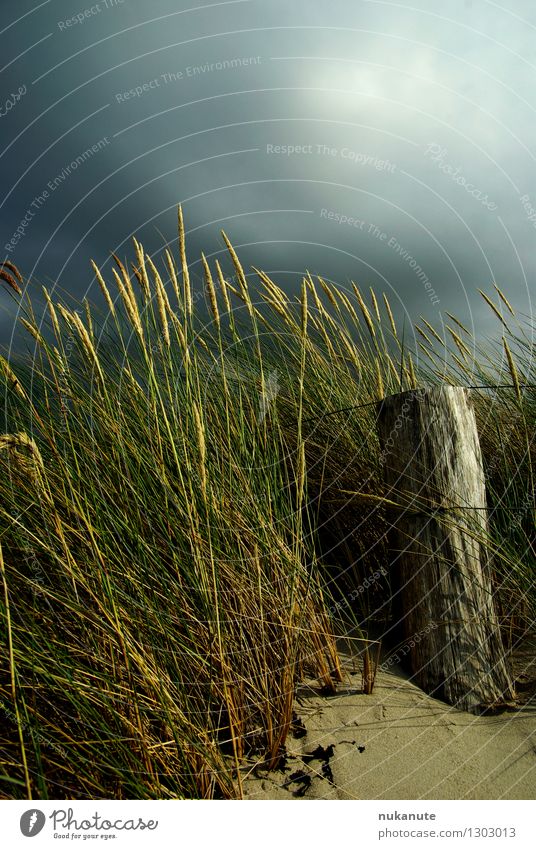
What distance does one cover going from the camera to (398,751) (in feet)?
5.78

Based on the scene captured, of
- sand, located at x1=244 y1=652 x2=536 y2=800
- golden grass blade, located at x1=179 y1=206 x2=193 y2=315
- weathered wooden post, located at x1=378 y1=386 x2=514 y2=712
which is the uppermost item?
golden grass blade, located at x1=179 y1=206 x2=193 y2=315

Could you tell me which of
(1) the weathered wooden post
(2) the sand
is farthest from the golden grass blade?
(2) the sand

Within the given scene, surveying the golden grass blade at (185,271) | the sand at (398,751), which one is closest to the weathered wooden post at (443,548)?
the sand at (398,751)

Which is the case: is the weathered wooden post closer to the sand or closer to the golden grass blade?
the sand

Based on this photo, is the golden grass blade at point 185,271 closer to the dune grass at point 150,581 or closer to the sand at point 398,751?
the dune grass at point 150,581

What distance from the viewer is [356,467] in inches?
116

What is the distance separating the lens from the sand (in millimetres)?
1608

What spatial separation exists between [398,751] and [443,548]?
81 cm

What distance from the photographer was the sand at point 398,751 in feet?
5.28

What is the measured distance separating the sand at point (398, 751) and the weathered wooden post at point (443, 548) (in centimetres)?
14

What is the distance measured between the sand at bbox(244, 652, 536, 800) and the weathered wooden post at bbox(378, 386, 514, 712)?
0.46 ft

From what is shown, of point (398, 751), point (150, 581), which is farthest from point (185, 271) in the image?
point (398, 751)

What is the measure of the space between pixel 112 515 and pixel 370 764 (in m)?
1.18
